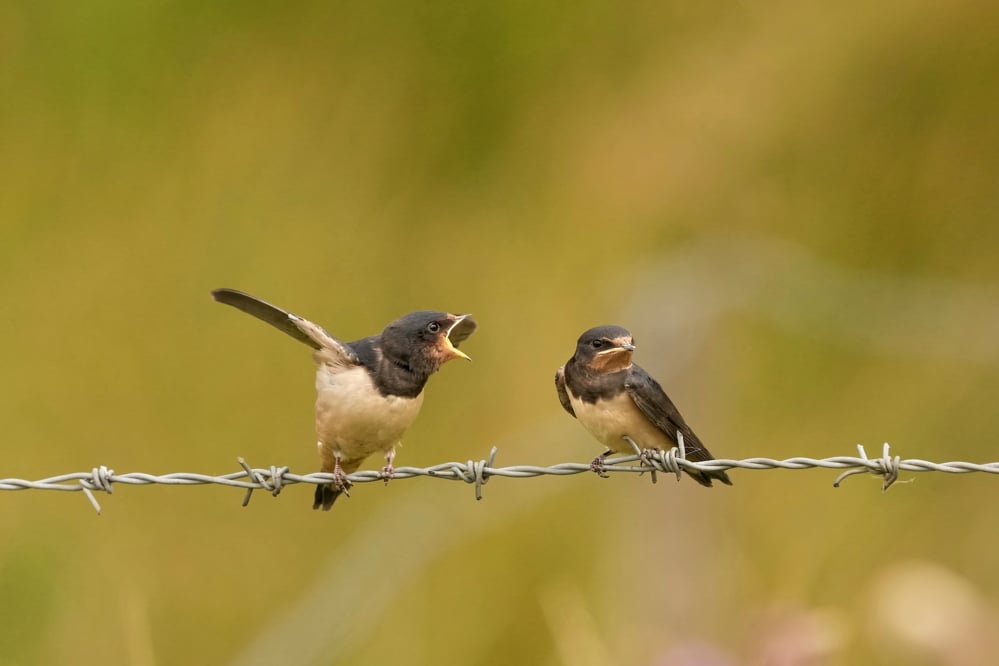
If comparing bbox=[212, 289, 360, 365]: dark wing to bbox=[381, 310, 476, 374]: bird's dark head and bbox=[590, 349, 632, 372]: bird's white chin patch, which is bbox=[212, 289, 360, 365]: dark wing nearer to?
bbox=[381, 310, 476, 374]: bird's dark head

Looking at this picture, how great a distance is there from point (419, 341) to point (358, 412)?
0.28 m

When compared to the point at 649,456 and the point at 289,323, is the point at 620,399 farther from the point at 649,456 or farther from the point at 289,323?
the point at 289,323

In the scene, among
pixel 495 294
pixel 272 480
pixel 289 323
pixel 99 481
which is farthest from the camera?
pixel 495 294

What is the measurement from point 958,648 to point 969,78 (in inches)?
307

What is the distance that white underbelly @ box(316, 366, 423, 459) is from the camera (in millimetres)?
3965

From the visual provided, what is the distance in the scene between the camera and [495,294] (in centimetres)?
905

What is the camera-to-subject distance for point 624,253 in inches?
376

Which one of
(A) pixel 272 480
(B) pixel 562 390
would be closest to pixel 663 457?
(B) pixel 562 390

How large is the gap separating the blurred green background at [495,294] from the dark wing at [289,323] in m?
0.95

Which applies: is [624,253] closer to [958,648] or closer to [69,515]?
[69,515]

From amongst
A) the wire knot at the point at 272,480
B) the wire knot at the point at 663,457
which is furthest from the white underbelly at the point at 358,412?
the wire knot at the point at 663,457

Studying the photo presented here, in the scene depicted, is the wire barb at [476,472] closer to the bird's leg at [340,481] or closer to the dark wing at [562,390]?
the bird's leg at [340,481]

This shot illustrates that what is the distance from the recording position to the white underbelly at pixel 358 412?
396 centimetres

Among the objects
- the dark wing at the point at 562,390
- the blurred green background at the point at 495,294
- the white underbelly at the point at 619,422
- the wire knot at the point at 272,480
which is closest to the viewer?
the wire knot at the point at 272,480
